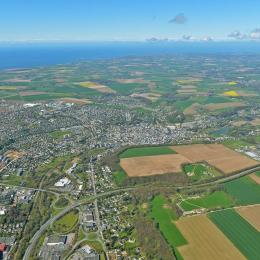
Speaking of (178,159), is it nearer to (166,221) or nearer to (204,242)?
(166,221)

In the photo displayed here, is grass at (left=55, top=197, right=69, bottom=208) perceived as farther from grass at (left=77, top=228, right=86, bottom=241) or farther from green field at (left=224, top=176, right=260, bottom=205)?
green field at (left=224, top=176, right=260, bottom=205)

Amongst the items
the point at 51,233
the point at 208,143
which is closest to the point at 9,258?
the point at 51,233

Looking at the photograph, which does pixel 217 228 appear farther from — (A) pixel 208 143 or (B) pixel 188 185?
(A) pixel 208 143

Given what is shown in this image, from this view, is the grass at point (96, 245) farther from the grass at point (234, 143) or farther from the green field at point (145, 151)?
the grass at point (234, 143)

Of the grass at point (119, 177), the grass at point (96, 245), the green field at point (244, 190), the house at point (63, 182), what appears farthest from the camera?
the grass at point (119, 177)

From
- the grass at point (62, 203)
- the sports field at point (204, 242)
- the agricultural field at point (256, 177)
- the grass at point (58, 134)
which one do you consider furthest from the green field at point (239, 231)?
the grass at point (58, 134)

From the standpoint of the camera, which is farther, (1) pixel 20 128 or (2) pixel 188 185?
(1) pixel 20 128

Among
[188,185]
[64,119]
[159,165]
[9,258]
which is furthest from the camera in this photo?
[64,119]
